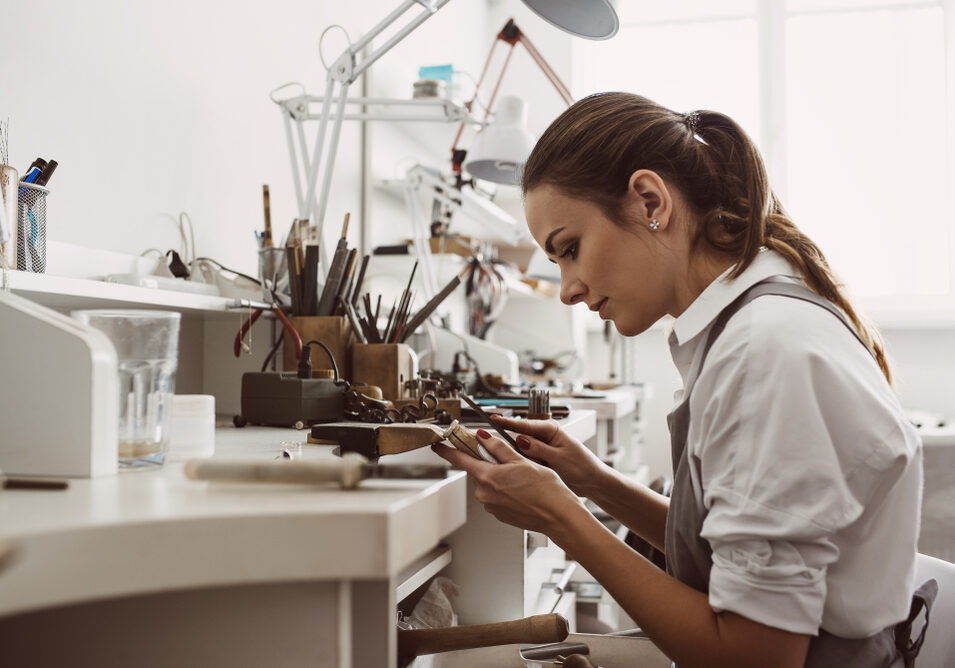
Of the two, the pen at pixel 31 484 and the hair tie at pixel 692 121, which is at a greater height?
the hair tie at pixel 692 121

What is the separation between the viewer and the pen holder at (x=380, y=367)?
149cm

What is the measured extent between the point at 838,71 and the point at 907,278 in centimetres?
119

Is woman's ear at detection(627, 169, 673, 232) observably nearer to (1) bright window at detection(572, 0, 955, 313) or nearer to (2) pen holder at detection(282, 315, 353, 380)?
(2) pen holder at detection(282, 315, 353, 380)

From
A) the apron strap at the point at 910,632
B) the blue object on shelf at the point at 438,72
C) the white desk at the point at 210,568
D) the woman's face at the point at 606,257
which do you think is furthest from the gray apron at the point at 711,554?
the blue object on shelf at the point at 438,72

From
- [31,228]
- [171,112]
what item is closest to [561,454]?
[31,228]

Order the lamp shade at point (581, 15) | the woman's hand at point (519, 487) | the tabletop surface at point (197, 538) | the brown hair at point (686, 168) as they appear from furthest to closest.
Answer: the lamp shade at point (581, 15)
the brown hair at point (686, 168)
the woman's hand at point (519, 487)
the tabletop surface at point (197, 538)

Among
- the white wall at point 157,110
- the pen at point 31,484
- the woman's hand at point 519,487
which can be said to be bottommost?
the woman's hand at point 519,487

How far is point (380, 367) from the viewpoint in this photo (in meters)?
1.49

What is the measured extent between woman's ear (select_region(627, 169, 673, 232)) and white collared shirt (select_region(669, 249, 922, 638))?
0.64ft

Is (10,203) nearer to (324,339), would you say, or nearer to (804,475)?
(324,339)

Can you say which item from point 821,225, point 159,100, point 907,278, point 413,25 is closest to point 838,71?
point 821,225

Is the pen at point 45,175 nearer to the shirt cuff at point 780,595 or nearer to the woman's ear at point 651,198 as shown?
the woman's ear at point 651,198

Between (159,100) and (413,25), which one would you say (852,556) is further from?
(159,100)

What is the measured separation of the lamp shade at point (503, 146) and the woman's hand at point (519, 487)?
142 cm
